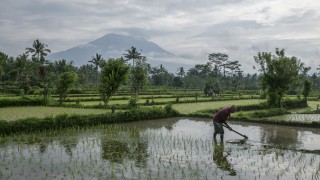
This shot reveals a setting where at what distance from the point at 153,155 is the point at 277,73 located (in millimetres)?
20227

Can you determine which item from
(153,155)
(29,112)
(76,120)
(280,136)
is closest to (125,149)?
(153,155)

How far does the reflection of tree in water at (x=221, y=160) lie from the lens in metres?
10.5

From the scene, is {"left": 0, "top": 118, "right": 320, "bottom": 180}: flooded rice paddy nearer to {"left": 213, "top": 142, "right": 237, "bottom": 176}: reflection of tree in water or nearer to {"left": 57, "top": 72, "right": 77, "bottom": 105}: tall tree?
{"left": 213, "top": 142, "right": 237, "bottom": 176}: reflection of tree in water

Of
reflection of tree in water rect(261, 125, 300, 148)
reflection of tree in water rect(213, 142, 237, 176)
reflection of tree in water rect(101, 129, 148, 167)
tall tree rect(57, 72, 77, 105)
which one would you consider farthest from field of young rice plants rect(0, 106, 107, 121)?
reflection of tree in water rect(261, 125, 300, 148)

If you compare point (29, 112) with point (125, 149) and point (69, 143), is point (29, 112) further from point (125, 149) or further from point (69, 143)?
point (125, 149)

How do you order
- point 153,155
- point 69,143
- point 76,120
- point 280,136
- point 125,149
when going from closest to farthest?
point 153,155, point 125,149, point 69,143, point 280,136, point 76,120

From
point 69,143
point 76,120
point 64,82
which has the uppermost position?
point 64,82

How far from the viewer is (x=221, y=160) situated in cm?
1162

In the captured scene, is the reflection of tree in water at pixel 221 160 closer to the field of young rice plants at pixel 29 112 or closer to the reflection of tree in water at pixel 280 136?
the reflection of tree in water at pixel 280 136

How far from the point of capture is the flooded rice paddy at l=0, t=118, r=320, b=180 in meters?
9.82

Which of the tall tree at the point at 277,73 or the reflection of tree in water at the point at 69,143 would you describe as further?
the tall tree at the point at 277,73

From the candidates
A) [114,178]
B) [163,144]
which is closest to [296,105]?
[163,144]

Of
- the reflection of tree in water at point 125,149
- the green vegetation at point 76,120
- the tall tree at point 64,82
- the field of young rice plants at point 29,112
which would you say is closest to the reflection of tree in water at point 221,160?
the reflection of tree in water at point 125,149

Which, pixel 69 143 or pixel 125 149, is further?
pixel 69 143
